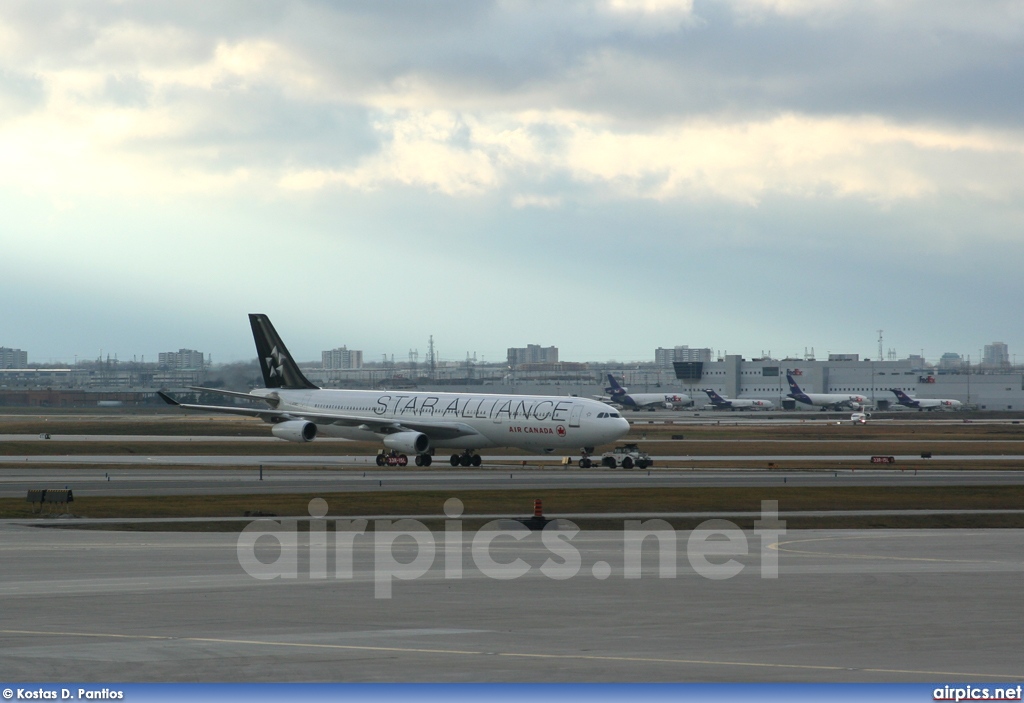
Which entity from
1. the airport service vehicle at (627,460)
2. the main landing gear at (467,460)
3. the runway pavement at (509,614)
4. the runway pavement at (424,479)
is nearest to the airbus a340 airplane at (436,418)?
the main landing gear at (467,460)

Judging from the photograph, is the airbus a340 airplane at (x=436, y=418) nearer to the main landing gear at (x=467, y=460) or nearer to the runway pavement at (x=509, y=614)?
the main landing gear at (x=467, y=460)

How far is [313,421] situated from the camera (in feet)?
264

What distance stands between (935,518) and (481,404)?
3577 cm

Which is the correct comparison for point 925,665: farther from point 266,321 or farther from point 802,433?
point 802,433

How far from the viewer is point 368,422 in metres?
78.4

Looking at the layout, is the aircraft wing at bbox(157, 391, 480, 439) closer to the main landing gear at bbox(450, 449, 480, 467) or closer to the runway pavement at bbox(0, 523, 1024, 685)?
the main landing gear at bbox(450, 449, 480, 467)

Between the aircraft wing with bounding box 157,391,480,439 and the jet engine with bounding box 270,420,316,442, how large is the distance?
0.72m

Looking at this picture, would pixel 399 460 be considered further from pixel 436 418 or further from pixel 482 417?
pixel 482 417

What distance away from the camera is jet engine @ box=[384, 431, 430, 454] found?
247 feet

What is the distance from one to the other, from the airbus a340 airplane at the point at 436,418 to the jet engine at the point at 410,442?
2 centimetres

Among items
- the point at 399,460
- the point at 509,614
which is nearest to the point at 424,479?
the point at 399,460

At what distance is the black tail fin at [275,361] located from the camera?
87.1 meters

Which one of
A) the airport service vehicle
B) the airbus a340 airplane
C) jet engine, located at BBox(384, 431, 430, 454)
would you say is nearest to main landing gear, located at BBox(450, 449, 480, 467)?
the airbus a340 airplane

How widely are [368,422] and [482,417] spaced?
816 cm
